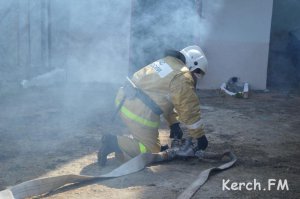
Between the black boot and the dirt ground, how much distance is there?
10 cm

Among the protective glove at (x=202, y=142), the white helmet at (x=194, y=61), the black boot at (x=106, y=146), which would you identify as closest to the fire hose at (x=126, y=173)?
the protective glove at (x=202, y=142)

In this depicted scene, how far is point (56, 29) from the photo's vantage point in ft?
29.6

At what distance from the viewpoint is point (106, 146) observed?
4.52 m

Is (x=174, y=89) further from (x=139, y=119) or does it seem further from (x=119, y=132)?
(x=119, y=132)

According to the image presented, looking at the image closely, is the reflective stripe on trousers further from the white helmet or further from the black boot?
the white helmet

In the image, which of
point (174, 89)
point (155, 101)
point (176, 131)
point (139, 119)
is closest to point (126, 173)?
point (139, 119)

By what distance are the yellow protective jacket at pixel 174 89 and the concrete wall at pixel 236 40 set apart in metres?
5.02

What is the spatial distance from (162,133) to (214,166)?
1467 millimetres

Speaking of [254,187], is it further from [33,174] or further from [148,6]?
[148,6]

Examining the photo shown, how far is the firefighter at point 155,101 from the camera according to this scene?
4.34 metres

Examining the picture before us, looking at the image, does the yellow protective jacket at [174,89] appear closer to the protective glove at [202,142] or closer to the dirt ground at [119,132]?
the protective glove at [202,142]

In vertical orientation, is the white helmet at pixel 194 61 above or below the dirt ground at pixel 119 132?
above

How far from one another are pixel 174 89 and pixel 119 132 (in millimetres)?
1917

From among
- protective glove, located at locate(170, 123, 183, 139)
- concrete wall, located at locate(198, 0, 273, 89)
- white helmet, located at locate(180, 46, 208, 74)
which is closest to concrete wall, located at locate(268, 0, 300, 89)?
concrete wall, located at locate(198, 0, 273, 89)
